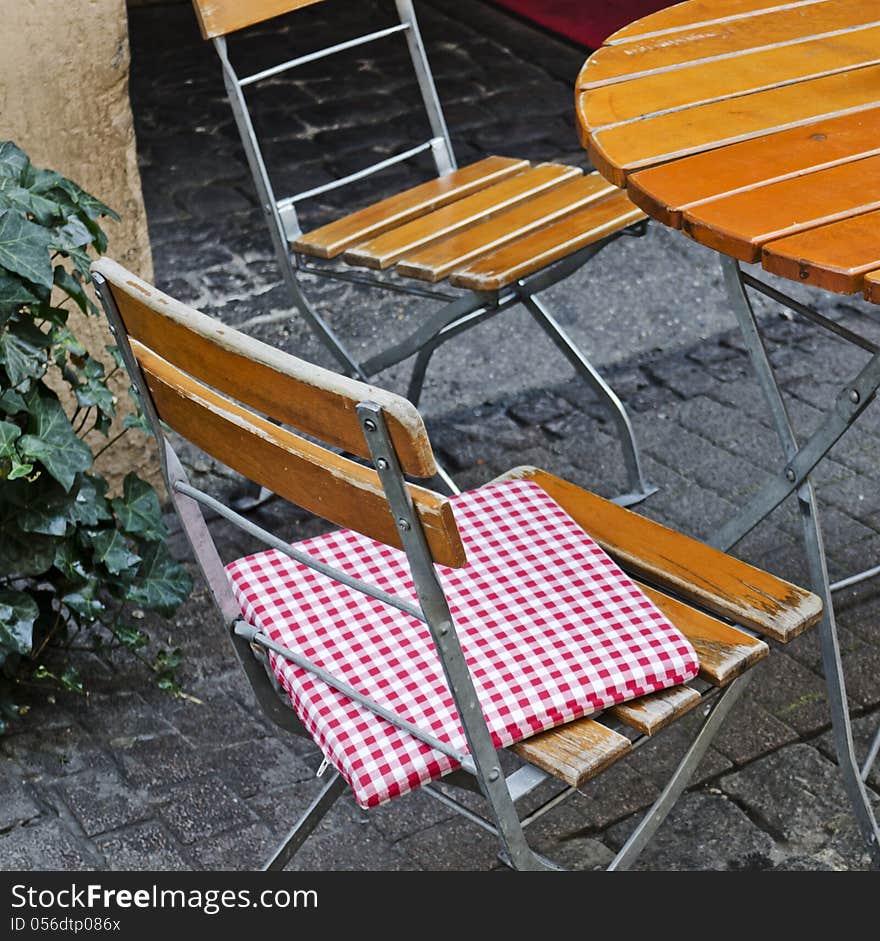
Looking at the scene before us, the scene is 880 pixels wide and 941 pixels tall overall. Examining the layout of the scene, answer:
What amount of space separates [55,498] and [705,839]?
135 centimetres

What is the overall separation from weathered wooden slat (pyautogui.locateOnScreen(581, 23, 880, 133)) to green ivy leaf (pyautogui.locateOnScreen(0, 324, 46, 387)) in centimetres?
109

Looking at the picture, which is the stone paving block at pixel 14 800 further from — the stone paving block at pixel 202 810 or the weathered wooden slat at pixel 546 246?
the weathered wooden slat at pixel 546 246

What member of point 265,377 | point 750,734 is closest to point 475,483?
point 750,734

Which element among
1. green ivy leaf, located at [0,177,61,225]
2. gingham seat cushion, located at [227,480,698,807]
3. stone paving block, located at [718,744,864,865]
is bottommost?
stone paving block, located at [718,744,864,865]

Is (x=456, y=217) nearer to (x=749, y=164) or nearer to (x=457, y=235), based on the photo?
(x=457, y=235)

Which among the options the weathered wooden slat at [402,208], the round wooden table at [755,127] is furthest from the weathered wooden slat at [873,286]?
the weathered wooden slat at [402,208]

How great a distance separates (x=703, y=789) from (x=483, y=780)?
1.08m

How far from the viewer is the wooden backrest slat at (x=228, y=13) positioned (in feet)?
10.9

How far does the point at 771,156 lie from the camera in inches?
101

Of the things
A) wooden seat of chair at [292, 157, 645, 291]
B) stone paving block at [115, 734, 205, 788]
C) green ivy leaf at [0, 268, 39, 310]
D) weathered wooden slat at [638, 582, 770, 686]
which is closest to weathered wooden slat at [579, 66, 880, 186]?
wooden seat of chair at [292, 157, 645, 291]

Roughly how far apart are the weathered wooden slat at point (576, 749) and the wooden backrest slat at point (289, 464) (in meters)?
0.41

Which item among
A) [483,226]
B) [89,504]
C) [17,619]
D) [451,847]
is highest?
[483,226]

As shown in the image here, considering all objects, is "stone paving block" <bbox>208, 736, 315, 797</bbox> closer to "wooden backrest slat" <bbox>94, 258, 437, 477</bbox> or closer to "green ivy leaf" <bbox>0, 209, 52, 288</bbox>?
"green ivy leaf" <bbox>0, 209, 52, 288</bbox>

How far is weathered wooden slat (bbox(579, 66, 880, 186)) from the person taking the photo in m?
2.59
